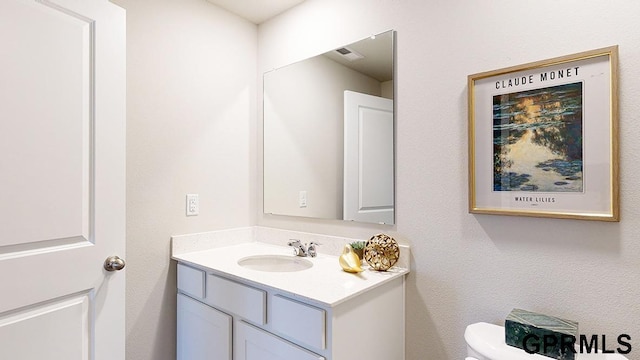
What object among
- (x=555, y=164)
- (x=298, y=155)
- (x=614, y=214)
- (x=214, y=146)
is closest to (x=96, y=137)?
(x=214, y=146)

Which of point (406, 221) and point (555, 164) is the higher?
point (555, 164)

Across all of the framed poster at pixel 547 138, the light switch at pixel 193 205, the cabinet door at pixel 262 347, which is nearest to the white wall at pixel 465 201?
the framed poster at pixel 547 138

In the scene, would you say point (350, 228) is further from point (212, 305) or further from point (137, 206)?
point (137, 206)

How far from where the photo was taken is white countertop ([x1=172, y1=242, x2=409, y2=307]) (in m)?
1.16

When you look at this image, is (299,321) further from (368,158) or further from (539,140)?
(539,140)

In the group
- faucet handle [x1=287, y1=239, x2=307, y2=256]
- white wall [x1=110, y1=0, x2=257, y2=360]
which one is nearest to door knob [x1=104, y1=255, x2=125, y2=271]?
white wall [x1=110, y1=0, x2=257, y2=360]

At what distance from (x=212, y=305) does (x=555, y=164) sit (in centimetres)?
152

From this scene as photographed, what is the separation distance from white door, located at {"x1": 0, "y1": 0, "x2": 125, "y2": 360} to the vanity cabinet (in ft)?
1.15

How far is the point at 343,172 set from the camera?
176cm

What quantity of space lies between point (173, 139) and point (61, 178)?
2.06ft

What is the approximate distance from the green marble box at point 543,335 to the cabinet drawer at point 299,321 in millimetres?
612

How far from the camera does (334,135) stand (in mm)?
1800

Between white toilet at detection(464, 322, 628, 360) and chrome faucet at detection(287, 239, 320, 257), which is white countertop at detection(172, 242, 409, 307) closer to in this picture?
chrome faucet at detection(287, 239, 320, 257)

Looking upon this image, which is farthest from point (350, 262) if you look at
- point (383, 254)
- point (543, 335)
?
point (543, 335)
